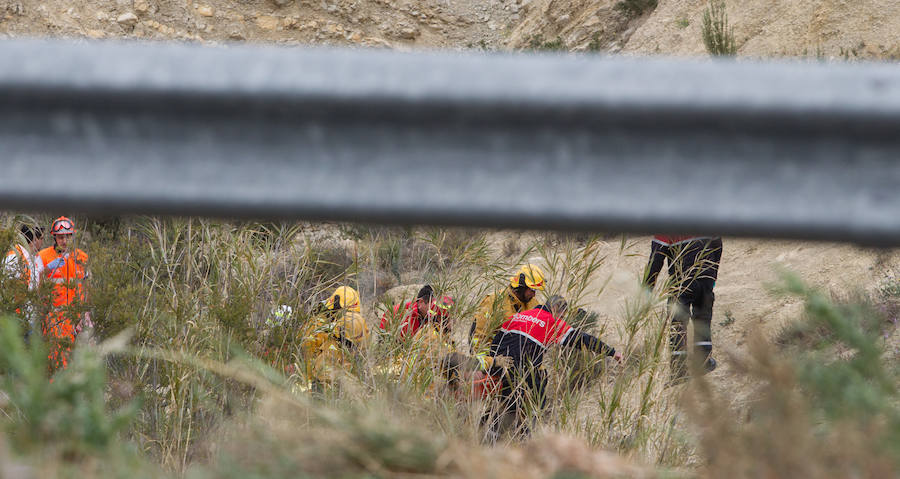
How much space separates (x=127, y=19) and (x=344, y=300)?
19.9m

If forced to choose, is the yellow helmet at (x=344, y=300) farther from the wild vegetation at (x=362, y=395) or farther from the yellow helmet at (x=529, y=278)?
the yellow helmet at (x=529, y=278)

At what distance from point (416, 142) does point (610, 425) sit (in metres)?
2.97

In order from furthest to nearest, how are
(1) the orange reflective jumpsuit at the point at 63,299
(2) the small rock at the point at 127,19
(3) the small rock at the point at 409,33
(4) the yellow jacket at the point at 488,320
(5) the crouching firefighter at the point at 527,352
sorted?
(3) the small rock at the point at 409,33, (2) the small rock at the point at 127,19, (4) the yellow jacket at the point at 488,320, (1) the orange reflective jumpsuit at the point at 63,299, (5) the crouching firefighter at the point at 527,352

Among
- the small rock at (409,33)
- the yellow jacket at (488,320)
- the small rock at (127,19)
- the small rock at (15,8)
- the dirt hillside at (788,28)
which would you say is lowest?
the yellow jacket at (488,320)

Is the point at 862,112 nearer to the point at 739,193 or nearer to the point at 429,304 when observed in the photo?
the point at 739,193

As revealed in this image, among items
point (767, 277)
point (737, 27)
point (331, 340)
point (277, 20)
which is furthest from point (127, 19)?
point (331, 340)

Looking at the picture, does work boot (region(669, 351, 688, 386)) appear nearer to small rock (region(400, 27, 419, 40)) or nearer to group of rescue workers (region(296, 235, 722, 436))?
group of rescue workers (region(296, 235, 722, 436))

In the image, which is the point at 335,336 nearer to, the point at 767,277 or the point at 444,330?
the point at 444,330

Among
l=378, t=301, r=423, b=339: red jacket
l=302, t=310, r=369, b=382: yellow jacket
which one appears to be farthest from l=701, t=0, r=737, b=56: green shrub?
l=302, t=310, r=369, b=382: yellow jacket

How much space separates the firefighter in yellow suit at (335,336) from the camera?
165 inches

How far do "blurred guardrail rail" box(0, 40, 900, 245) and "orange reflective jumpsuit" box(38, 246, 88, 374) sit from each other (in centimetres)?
392

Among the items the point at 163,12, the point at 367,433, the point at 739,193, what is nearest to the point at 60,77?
the point at 367,433

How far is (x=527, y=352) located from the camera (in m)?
4.95

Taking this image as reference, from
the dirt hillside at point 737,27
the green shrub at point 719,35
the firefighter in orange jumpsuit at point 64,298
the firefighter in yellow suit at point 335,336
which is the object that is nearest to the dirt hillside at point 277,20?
the dirt hillside at point 737,27
